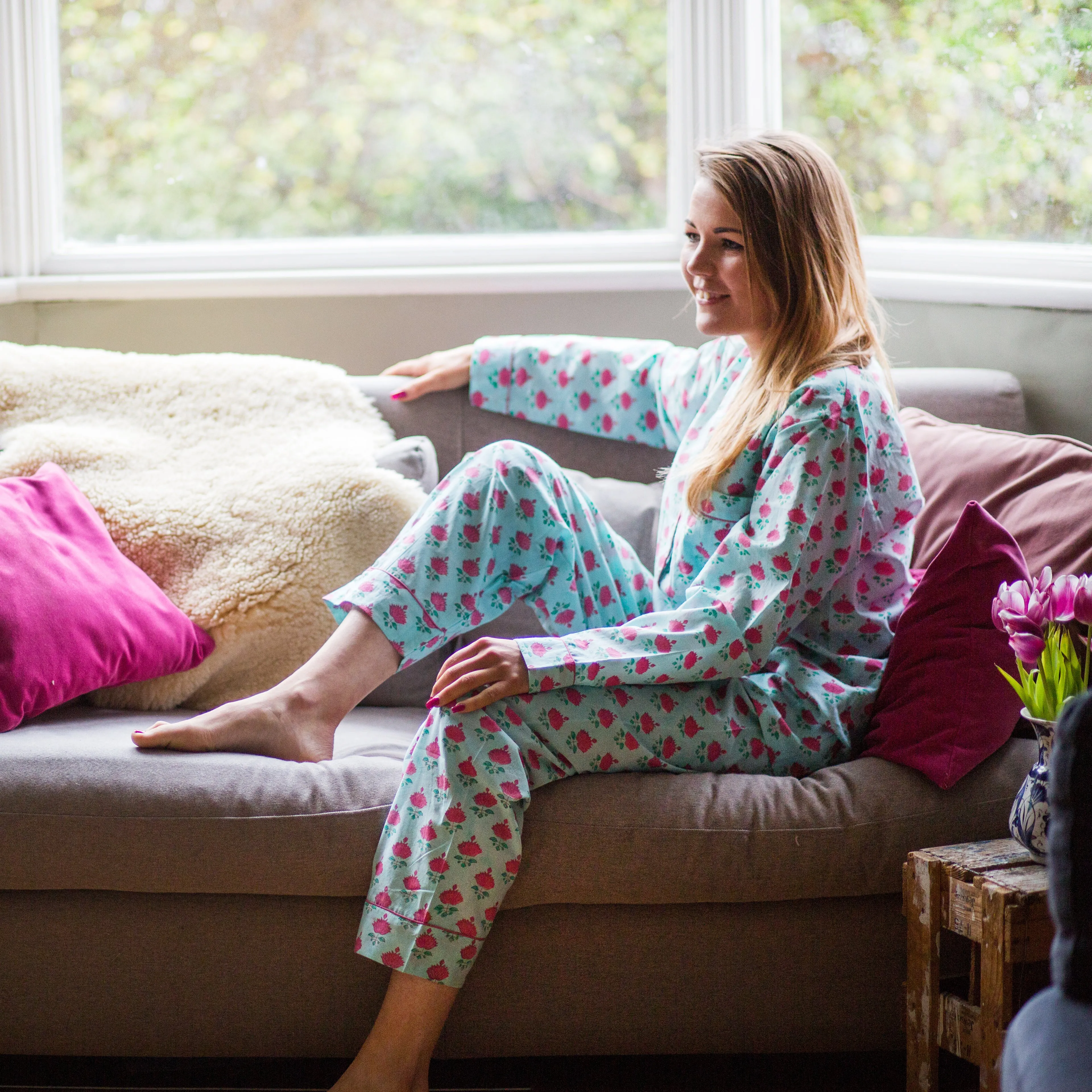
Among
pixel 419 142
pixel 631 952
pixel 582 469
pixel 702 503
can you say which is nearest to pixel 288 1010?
pixel 631 952

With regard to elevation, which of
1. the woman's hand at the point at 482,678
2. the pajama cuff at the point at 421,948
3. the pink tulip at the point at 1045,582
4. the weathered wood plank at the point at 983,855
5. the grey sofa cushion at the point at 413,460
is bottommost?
the pajama cuff at the point at 421,948

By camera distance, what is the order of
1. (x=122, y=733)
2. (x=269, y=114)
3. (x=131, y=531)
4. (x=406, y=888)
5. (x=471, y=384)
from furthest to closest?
(x=269, y=114), (x=471, y=384), (x=131, y=531), (x=122, y=733), (x=406, y=888)

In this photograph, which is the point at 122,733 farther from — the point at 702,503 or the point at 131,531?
the point at 702,503

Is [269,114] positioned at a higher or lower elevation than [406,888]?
higher

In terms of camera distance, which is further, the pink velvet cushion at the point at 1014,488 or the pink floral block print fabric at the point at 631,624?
the pink velvet cushion at the point at 1014,488

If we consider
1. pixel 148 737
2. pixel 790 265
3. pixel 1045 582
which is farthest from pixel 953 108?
pixel 148 737

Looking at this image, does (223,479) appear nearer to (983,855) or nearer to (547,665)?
(547,665)

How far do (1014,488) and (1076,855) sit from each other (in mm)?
868

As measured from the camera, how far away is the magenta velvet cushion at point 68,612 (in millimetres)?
1478

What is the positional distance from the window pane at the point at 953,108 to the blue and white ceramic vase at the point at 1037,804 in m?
1.13

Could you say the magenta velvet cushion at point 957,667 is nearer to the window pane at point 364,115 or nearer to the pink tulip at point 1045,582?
the pink tulip at point 1045,582

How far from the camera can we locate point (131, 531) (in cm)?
177

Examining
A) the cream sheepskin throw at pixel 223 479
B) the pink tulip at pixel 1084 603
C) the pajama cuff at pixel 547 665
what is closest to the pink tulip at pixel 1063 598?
the pink tulip at pixel 1084 603

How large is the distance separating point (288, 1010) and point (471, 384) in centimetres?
106
